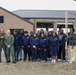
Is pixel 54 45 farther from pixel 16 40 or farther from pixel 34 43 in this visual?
pixel 16 40

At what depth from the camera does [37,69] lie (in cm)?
1545

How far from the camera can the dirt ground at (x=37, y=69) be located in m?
14.2

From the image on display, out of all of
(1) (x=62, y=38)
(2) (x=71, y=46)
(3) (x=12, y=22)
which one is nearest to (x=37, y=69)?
(2) (x=71, y=46)

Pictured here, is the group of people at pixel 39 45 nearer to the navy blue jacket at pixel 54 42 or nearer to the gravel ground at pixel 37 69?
the navy blue jacket at pixel 54 42

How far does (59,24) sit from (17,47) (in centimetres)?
5400

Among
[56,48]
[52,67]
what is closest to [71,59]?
[56,48]

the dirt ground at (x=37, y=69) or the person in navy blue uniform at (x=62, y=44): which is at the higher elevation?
the person in navy blue uniform at (x=62, y=44)

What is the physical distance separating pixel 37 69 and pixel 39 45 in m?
3.71

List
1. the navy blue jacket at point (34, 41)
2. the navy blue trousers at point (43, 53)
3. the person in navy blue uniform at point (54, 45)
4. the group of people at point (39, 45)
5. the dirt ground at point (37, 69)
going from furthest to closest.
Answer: the navy blue trousers at point (43, 53) < the navy blue jacket at point (34, 41) < the person in navy blue uniform at point (54, 45) < the group of people at point (39, 45) < the dirt ground at point (37, 69)

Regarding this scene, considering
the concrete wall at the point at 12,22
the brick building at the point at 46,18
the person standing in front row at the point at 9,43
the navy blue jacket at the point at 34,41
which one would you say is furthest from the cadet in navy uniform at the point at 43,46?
the brick building at the point at 46,18

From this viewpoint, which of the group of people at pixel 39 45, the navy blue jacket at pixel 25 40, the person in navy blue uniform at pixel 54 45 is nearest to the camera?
the group of people at pixel 39 45

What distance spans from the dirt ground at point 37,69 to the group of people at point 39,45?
1.32m

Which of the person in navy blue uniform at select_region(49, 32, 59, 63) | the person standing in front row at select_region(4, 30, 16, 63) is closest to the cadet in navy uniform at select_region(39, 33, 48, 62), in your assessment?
the person in navy blue uniform at select_region(49, 32, 59, 63)

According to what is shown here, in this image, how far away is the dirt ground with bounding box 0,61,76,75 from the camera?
1423 cm
